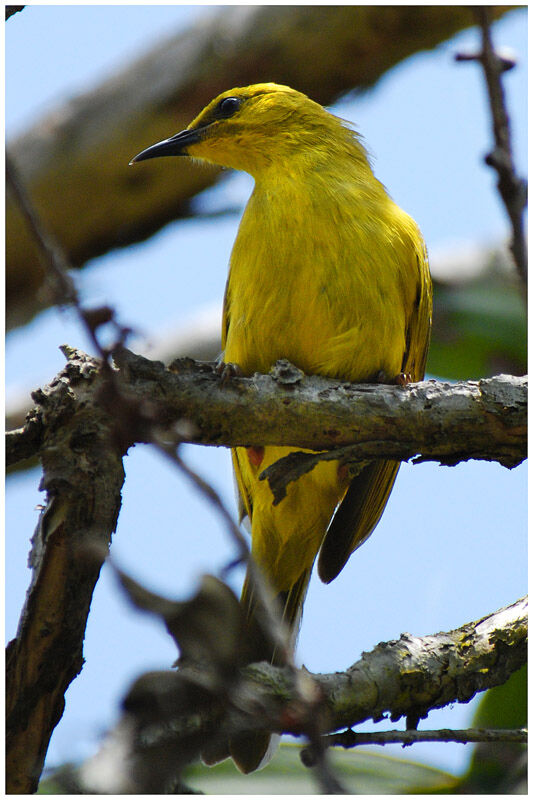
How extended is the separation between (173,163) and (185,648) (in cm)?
729

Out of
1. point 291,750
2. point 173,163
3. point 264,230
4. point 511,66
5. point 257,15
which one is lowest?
point 291,750

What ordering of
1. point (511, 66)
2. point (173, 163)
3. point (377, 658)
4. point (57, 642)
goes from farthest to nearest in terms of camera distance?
point (173, 163), point (377, 658), point (57, 642), point (511, 66)

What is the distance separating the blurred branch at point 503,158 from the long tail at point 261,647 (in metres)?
2.00

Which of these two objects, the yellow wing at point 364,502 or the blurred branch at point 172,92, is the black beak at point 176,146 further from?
the blurred branch at point 172,92

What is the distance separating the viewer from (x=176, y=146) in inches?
199

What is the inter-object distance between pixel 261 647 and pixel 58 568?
3.12 feet

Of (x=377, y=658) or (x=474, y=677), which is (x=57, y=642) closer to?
(x=377, y=658)

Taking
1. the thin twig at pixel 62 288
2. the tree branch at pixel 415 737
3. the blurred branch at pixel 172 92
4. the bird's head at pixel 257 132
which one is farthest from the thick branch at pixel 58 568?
the blurred branch at pixel 172 92

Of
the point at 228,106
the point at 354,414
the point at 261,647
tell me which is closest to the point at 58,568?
the point at 261,647

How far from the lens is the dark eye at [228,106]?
16.6 feet

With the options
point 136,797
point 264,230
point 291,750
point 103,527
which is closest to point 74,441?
point 103,527

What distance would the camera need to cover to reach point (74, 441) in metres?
2.74

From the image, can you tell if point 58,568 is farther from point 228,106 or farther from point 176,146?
point 228,106

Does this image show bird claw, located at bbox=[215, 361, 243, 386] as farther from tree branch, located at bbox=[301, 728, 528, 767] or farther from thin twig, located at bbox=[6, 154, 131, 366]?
thin twig, located at bbox=[6, 154, 131, 366]
